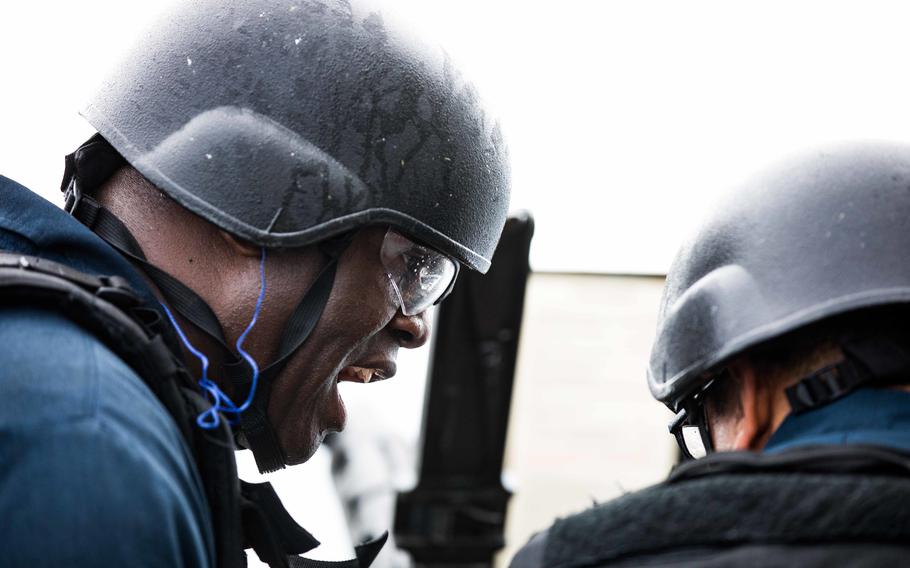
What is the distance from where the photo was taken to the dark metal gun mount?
669cm

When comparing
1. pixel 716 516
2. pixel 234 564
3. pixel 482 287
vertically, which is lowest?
pixel 482 287

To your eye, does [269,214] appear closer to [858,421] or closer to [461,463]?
[858,421]

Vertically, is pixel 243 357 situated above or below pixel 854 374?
below

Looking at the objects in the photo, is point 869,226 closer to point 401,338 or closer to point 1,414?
point 401,338

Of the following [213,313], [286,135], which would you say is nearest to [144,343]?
[213,313]

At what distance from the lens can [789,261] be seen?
74.2 inches

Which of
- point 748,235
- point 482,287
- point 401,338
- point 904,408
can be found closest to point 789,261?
point 748,235

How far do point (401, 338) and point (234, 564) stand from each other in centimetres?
81

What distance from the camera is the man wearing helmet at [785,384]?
1.47m

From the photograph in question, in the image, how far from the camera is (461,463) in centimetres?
680

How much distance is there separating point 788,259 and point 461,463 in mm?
5057

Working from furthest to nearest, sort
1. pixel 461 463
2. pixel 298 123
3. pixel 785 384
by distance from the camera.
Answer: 1. pixel 461 463
2. pixel 298 123
3. pixel 785 384

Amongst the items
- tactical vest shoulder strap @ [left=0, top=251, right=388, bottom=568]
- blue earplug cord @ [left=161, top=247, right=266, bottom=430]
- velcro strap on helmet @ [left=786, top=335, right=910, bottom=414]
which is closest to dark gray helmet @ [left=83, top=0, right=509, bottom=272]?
blue earplug cord @ [left=161, top=247, right=266, bottom=430]

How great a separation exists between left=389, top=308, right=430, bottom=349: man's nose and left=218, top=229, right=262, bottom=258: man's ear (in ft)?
1.20
